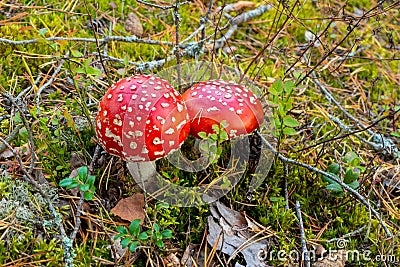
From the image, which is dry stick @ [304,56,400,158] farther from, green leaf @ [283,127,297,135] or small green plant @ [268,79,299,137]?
green leaf @ [283,127,297,135]

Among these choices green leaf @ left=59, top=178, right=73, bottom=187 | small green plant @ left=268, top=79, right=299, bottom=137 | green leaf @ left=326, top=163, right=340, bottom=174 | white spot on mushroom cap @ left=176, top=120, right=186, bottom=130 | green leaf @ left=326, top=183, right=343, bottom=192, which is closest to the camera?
green leaf @ left=59, top=178, right=73, bottom=187

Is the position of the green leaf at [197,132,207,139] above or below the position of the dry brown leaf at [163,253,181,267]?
above

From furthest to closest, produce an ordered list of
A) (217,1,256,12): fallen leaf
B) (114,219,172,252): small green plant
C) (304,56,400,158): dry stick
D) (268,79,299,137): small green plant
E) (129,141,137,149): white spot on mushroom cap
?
1. (217,1,256,12): fallen leaf
2. (304,56,400,158): dry stick
3. (268,79,299,137): small green plant
4. (129,141,137,149): white spot on mushroom cap
5. (114,219,172,252): small green plant

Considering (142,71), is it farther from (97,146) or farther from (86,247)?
(86,247)

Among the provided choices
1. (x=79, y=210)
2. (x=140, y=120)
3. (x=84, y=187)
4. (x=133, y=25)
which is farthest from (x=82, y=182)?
(x=133, y=25)

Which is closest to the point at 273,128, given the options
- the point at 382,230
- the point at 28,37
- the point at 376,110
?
the point at 382,230

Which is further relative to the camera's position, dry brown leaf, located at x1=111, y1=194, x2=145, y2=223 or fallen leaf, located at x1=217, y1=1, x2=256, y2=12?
fallen leaf, located at x1=217, y1=1, x2=256, y2=12

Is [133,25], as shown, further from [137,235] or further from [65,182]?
[137,235]

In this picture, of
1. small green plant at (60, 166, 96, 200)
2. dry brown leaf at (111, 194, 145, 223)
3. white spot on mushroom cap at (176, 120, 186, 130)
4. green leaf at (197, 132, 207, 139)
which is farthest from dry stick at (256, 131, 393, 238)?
small green plant at (60, 166, 96, 200)
